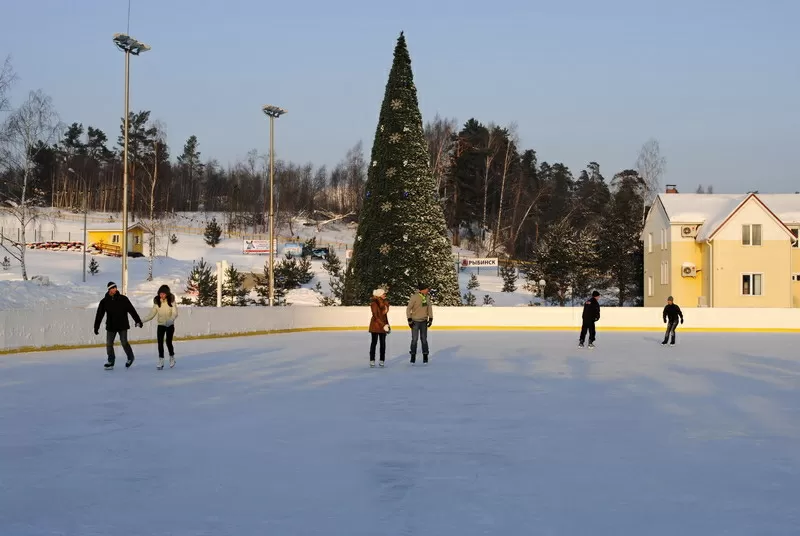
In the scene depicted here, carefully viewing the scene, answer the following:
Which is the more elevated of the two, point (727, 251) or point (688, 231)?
point (688, 231)

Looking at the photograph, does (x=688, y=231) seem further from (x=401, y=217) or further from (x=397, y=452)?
(x=397, y=452)

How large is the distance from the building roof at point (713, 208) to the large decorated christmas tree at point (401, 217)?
52.6ft

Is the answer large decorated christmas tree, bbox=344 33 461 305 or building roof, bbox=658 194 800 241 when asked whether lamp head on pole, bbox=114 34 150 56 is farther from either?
building roof, bbox=658 194 800 241

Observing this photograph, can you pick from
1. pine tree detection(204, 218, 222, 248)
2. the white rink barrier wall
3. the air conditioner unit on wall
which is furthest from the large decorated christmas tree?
pine tree detection(204, 218, 222, 248)

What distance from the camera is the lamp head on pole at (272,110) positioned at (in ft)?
113

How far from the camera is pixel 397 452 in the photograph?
7777 millimetres

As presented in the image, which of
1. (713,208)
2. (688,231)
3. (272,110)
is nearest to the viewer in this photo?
(272,110)

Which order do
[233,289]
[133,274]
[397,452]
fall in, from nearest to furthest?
[397,452] → [233,289] → [133,274]

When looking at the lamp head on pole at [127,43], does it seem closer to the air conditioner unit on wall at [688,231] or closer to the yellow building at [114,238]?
the air conditioner unit on wall at [688,231]

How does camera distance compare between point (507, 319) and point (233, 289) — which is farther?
point (233, 289)

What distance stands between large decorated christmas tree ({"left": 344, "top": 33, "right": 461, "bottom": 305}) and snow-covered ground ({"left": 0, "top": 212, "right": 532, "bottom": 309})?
12.8 metres

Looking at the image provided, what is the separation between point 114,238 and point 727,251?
46120 millimetres

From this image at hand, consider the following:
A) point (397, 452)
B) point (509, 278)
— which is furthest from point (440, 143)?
point (397, 452)

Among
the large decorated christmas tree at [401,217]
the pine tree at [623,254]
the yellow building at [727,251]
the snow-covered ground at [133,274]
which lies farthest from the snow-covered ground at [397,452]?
the pine tree at [623,254]
